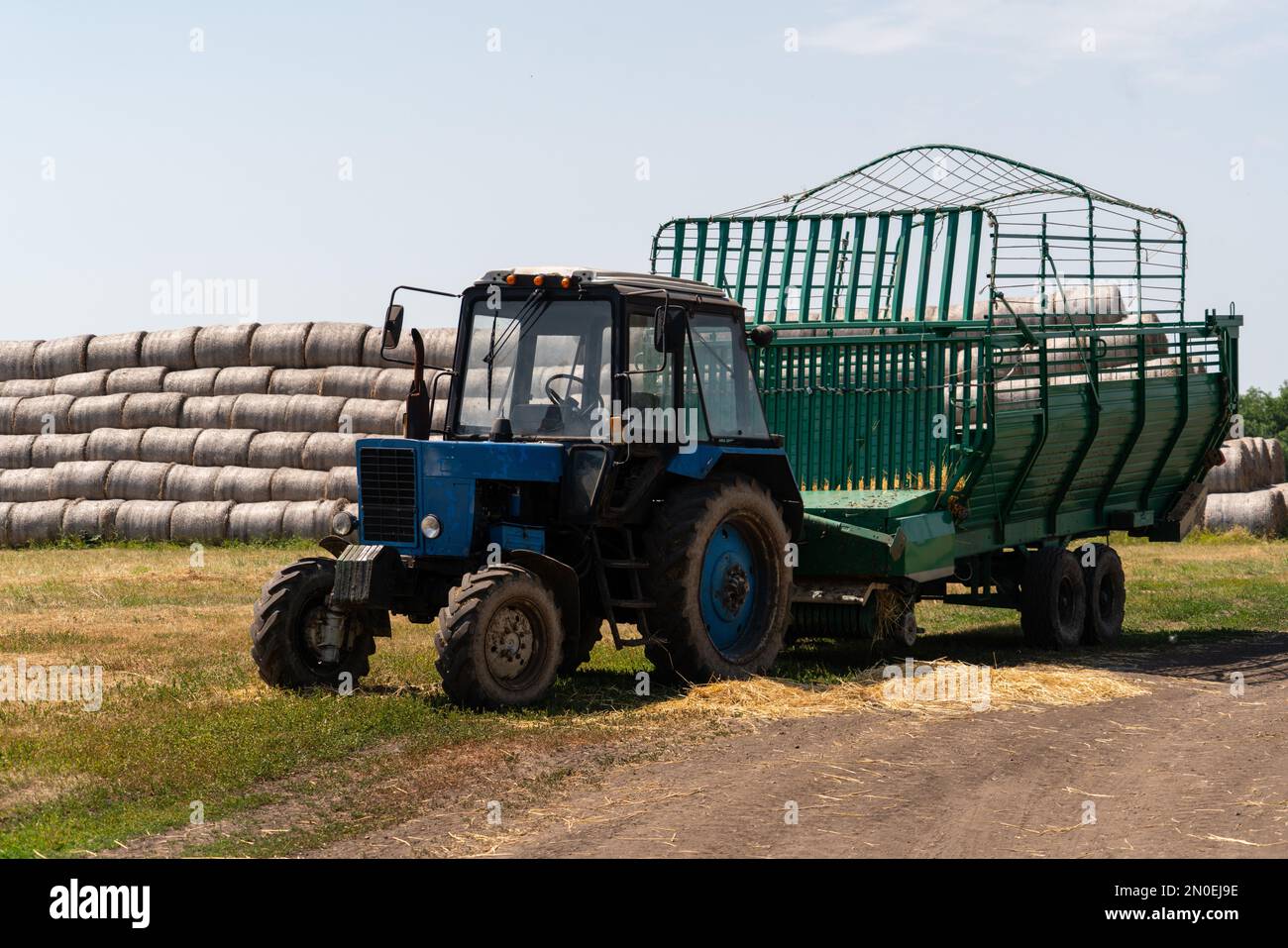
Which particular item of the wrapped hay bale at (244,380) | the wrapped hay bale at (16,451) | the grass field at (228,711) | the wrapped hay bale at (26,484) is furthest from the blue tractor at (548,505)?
the wrapped hay bale at (16,451)

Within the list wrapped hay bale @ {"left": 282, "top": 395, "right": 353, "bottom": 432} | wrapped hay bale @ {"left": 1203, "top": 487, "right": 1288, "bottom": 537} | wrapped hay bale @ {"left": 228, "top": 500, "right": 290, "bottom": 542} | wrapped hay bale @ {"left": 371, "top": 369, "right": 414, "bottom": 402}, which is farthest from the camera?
wrapped hay bale @ {"left": 1203, "top": 487, "right": 1288, "bottom": 537}

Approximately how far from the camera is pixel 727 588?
11.4 metres

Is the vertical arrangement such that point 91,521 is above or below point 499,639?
above

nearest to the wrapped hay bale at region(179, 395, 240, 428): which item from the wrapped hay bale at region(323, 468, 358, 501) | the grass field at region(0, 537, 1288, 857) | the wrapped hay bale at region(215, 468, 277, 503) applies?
the wrapped hay bale at region(215, 468, 277, 503)

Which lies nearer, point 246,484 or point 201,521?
point 201,521

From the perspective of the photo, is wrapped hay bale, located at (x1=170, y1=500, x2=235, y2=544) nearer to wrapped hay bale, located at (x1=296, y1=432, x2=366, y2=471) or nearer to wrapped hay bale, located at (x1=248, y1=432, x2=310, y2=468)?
wrapped hay bale, located at (x1=248, y1=432, x2=310, y2=468)

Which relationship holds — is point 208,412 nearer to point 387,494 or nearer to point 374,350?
point 374,350

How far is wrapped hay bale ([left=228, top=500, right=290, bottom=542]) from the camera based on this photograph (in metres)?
25.3

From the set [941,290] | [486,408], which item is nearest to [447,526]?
[486,408]

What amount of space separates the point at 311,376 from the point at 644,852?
2057 cm

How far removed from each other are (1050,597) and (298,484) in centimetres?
1452

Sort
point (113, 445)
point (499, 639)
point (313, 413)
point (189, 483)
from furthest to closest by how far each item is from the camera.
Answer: point (113, 445), point (189, 483), point (313, 413), point (499, 639)

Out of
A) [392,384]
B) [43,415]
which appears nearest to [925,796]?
[392,384]

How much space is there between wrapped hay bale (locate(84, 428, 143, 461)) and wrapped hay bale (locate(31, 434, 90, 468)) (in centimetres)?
14
